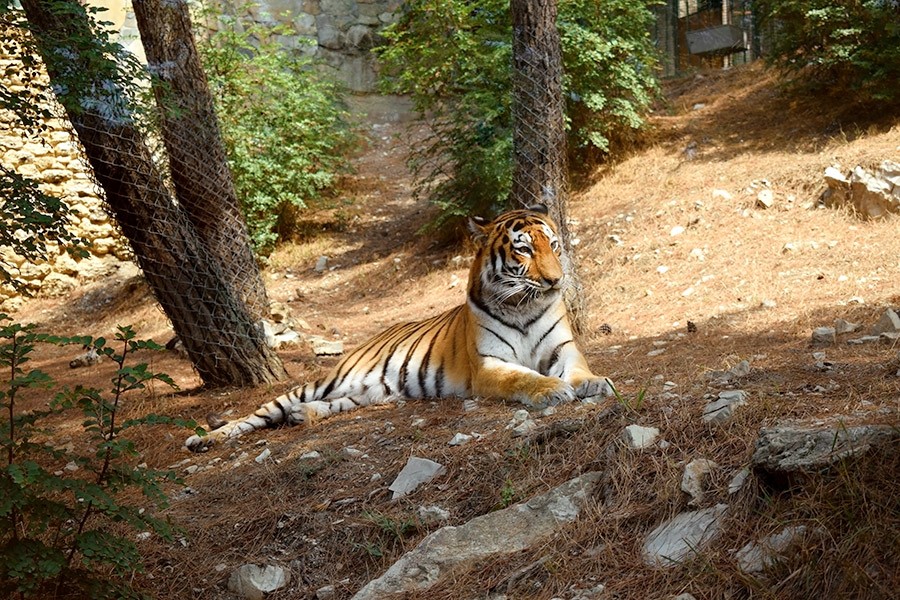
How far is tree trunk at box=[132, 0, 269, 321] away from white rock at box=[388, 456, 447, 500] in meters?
3.29

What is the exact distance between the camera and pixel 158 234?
6.27m

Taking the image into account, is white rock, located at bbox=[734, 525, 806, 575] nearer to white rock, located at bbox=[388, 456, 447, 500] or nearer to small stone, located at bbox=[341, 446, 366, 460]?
white rock, located at bbox=[388, 456, 447, 500]

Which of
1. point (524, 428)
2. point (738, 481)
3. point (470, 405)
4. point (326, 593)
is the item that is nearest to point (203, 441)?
point (470, 405)

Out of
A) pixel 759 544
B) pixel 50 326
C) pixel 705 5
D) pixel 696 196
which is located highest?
pixel 705 5

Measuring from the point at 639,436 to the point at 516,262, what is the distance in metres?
1.95

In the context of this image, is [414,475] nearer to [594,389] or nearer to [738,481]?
[594,389]

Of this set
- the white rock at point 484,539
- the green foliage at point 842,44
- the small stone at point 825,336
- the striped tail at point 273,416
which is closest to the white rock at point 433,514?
the white rock at point 484,539

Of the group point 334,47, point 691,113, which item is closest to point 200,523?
point 691,113

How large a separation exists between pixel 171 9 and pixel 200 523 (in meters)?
4.48

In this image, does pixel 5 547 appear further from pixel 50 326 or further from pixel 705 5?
pixel 705 5

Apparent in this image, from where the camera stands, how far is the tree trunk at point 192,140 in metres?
6.81

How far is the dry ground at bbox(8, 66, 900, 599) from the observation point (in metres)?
2.79

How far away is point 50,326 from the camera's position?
464 inches

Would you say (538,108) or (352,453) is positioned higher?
(538,108)
